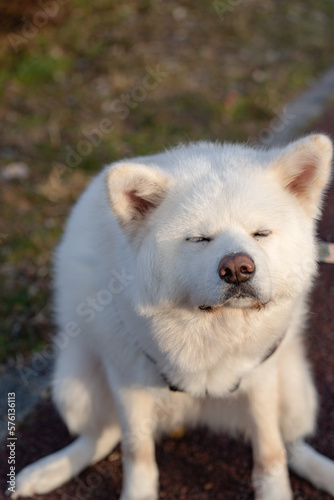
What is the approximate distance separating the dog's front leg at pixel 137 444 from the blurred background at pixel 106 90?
1.30m

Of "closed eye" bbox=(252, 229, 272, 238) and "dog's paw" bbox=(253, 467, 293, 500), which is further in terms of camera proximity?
"dog's paw" bbox=(253, 467, 293, 500)

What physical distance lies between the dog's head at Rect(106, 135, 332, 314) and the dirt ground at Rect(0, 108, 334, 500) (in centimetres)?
128

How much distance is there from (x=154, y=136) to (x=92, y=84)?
4.58 feet

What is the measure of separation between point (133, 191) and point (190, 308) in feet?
1.68

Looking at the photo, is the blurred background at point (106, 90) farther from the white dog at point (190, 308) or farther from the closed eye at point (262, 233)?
the closed eye at point (262, 233)

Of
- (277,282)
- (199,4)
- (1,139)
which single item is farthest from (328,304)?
(199,4)

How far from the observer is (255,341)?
2.45m

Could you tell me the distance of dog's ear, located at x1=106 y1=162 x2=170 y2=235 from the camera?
7.13ft

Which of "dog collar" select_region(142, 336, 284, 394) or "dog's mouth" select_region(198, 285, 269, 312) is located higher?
"dog's mouth" select_region(198, 285, 269, 312)

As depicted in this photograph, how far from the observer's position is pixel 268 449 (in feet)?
9.43

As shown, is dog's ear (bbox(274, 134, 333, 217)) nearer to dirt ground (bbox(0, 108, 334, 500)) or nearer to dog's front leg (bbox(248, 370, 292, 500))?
dog's front leg (bbox(248, 370, 292, 500))

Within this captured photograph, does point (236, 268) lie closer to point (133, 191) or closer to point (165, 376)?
point (133, 191)

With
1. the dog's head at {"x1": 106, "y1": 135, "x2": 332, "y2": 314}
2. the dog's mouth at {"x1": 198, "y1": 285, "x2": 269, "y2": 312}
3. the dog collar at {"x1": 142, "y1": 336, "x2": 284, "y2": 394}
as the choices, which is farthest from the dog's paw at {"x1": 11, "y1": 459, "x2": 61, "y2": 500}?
the dog's mouth at {"x1": 198, "y1": 285, "x2": 269, "y2": 312}

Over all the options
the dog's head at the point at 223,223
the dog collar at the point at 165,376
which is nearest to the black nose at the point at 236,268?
the dog's head at the point at 223,223
